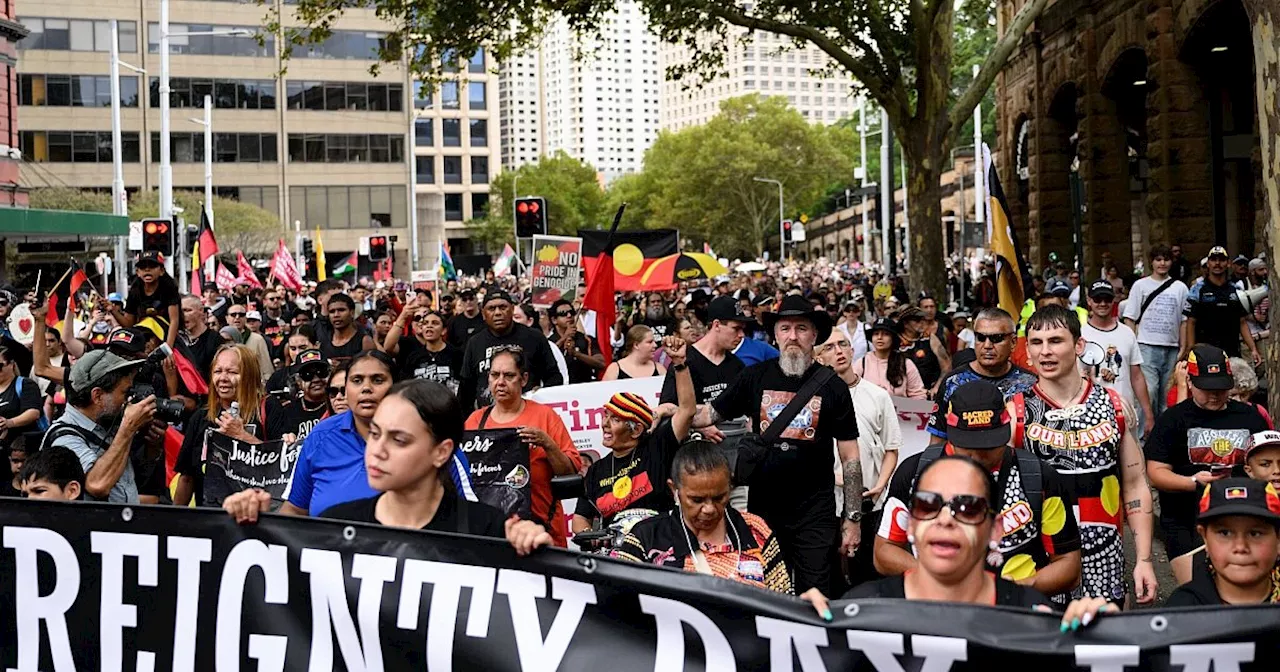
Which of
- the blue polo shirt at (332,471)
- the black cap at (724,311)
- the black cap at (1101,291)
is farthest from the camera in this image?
the black cap at (1101,291)

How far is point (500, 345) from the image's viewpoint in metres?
11.2

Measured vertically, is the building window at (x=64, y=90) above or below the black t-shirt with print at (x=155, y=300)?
above

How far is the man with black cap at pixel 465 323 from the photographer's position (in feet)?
48.2

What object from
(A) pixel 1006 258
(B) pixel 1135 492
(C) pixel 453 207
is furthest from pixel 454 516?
(C) pixel 453 207

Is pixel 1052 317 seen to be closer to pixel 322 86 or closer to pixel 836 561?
pixel 836 561

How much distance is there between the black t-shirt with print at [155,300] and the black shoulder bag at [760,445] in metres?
6.94

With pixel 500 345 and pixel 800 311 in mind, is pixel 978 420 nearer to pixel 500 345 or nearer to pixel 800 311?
pixel 800 311

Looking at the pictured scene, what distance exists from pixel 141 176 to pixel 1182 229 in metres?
64.7

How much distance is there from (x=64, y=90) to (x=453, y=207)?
48766 millimetres

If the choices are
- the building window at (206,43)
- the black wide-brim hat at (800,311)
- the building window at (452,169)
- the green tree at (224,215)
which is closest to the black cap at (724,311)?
the black wide-brim hat at (800,311)

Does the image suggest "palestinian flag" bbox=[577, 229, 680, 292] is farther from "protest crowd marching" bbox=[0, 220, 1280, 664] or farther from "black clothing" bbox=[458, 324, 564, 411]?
"black clothing" bbox=[458, 324, 564, 411]

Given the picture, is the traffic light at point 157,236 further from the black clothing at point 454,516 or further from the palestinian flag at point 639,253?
the black clothing at point 454,516

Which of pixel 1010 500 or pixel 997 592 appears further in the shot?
pixel 1010 500

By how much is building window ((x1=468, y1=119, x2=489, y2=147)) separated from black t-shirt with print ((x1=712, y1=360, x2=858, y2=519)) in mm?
111749
